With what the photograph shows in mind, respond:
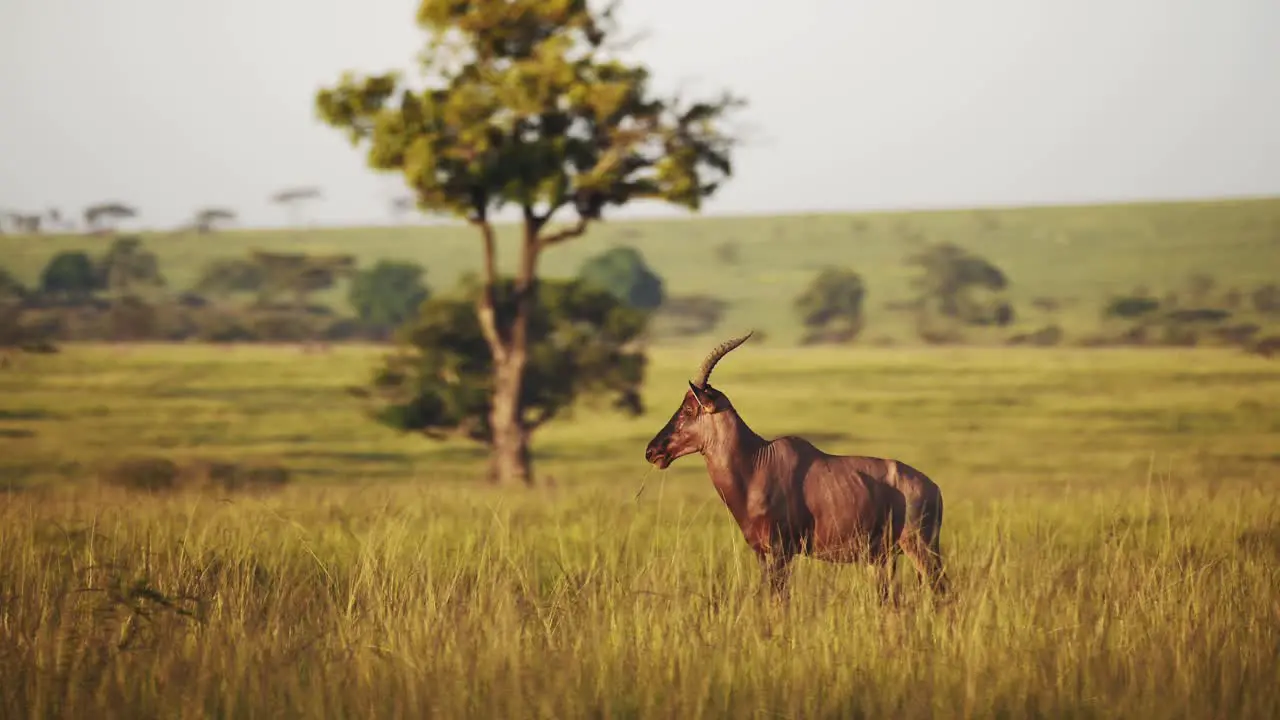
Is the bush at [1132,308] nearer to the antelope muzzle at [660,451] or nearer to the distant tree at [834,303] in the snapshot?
the distant tree at [834,303]

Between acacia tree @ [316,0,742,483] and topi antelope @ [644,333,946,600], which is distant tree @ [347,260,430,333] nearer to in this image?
acacia tree @ [316,0,742,483]

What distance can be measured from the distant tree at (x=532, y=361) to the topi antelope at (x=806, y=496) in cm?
2134

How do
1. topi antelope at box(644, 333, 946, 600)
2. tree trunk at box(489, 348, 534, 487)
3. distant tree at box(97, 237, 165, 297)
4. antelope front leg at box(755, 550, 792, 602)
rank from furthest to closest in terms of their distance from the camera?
distant tree at box(97, 237, 165, 297) → tree trunk at box(489, 348, 534, 487) → topi antelope at box(644, 333, 946, 600) → antelope front leg at box(755, 550, 792, 602)

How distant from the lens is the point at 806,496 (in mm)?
9016

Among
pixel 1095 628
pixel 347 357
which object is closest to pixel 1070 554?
pixel 1095 628

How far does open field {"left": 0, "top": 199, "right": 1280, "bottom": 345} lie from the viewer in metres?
130

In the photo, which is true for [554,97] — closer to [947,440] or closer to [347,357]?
[947,440]

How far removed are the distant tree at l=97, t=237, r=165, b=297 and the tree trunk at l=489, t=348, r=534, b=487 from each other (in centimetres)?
10042

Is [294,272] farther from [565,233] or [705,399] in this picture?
[705,399]

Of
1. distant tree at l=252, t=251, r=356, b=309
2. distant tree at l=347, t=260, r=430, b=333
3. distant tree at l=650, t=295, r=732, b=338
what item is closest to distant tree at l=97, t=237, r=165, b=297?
distant tree at l=252, t=251, r=356, b=309

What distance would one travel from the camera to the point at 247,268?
130 meters

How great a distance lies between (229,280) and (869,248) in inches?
2446

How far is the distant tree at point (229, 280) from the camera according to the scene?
420 feet

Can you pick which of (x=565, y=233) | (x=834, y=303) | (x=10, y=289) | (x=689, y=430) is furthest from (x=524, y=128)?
(x=10, y=289)
